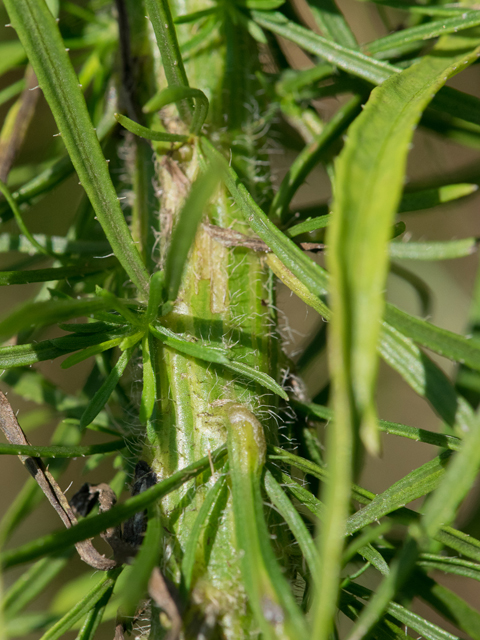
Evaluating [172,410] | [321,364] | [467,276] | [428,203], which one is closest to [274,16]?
[428,203]

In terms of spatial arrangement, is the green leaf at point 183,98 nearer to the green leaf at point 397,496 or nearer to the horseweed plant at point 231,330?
the horseweed plant at point 231,330

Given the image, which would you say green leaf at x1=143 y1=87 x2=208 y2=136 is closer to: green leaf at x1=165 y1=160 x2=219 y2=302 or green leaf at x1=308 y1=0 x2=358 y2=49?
green leaf at x1=165 y1=160 x2=219 y2=302

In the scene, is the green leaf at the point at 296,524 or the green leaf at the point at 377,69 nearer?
the green leaf at the point at 296,524

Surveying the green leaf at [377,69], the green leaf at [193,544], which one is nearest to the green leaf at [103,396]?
the green leaf at [193,544]

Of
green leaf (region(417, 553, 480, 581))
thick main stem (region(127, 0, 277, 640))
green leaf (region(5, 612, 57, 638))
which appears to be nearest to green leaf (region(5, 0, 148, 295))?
thick main stem (region(127, 0, 277, 640))

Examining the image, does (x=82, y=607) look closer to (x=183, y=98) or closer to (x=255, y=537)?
(x=255, y=537)
